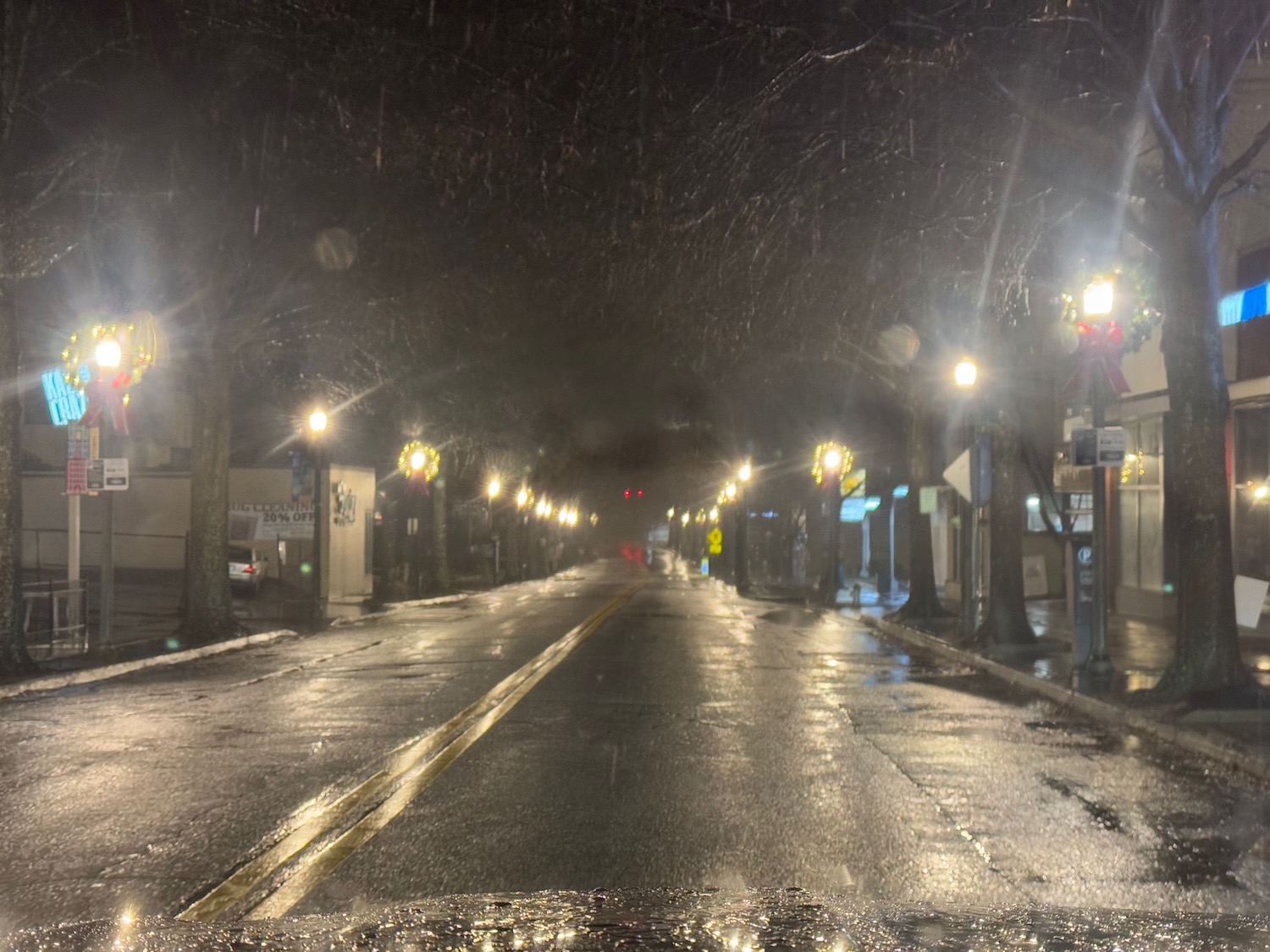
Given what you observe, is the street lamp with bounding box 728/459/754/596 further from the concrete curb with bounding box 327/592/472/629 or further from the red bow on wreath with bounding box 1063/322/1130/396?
the red bow on wreath with bounding box 1063/322/1130/396

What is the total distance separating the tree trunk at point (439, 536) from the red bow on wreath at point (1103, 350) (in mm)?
31799

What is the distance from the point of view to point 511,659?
18984 millimetres

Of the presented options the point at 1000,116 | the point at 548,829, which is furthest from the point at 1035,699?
the point at 548,829

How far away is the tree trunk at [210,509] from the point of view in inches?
888

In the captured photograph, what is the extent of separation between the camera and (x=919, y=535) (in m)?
27.7

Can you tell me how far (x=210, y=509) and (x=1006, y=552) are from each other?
44.9ft

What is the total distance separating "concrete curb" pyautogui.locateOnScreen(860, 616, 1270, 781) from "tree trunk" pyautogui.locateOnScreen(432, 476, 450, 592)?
85.8ft

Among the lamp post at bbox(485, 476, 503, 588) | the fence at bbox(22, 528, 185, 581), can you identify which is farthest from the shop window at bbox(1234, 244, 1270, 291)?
the lamp post at bbox(485, 476, 503, 588)

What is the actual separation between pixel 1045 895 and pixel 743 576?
42664mm

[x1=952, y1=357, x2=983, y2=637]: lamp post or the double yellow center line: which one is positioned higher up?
[x1=952, y1=357, x2=983, y2=637]: lamp post

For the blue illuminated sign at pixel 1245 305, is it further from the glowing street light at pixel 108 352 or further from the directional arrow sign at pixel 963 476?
the glowing street light at pixel 108 352

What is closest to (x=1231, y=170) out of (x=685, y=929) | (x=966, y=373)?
(x=966, y=373)

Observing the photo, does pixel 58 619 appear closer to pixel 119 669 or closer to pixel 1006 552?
pixel 119 669

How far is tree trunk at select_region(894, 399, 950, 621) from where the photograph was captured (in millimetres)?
27406
